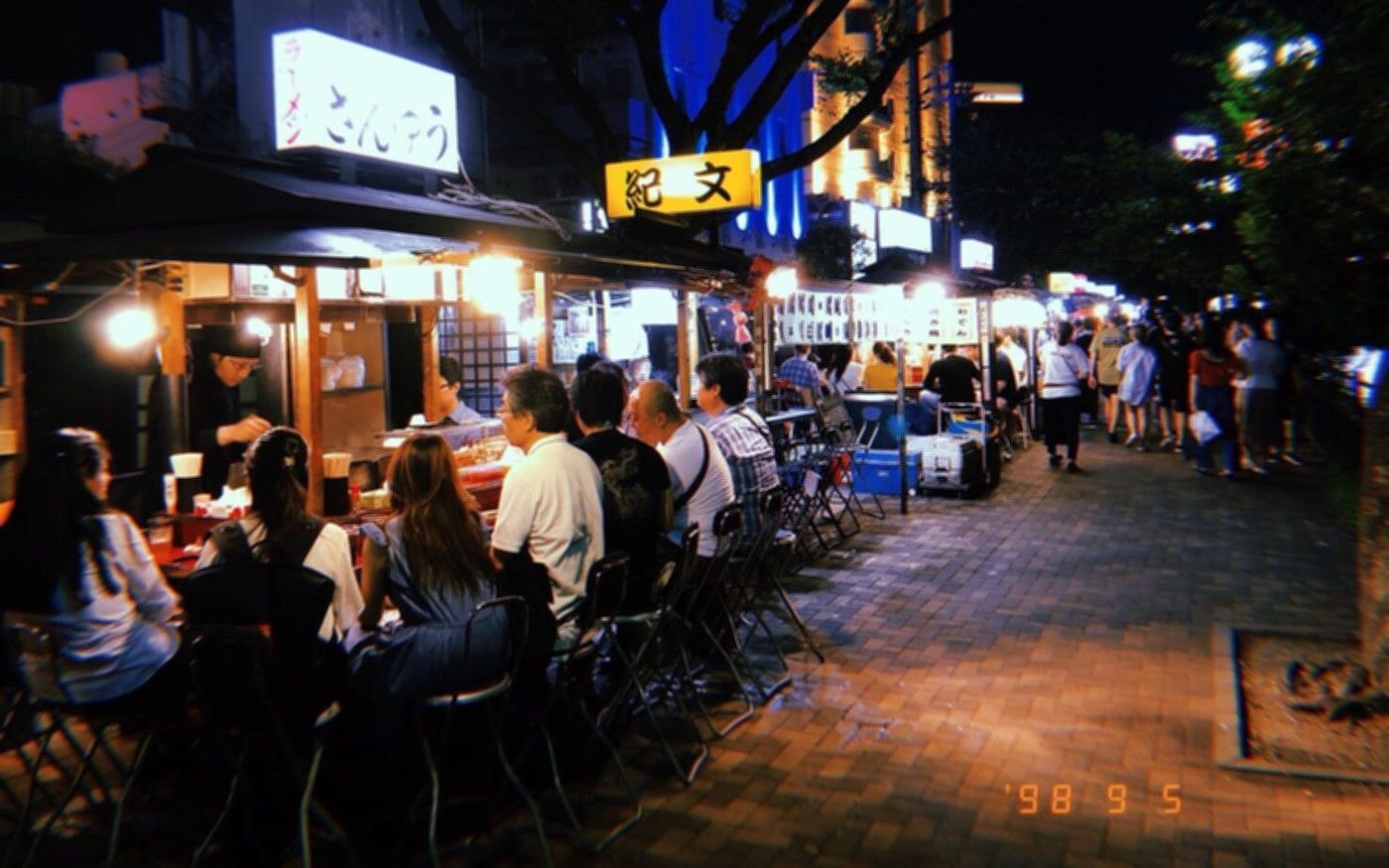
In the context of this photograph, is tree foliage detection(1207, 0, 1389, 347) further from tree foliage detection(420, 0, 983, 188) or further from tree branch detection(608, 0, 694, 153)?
tree branch detection(608, 0, 694, 153)

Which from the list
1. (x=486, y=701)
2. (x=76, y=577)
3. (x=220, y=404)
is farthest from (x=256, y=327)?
(x=486, y=701)

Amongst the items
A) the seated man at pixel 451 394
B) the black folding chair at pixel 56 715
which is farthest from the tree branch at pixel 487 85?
the black folding chair at pixel 56 715

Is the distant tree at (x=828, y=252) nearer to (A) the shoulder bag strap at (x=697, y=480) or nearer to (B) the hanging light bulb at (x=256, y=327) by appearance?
(B) the hanging light bulb at (x=256, y=327)

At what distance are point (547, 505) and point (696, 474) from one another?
5.52ft

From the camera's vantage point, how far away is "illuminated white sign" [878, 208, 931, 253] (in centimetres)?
2134

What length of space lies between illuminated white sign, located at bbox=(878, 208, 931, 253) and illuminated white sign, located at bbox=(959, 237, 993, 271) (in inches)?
75.3

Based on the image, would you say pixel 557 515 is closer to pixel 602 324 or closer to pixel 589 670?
pixel 589 670

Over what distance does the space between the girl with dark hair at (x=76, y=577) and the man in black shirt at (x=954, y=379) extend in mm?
12166

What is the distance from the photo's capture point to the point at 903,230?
21875 millimetres

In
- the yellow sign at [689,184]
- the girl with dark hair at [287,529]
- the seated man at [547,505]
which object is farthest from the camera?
the yellow sign at [689,184]

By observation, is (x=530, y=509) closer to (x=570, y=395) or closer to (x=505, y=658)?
(x=505, y=658)

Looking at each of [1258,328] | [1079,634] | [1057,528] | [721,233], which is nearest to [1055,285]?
A: [721,233]

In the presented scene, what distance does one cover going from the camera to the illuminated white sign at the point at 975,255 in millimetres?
24703
